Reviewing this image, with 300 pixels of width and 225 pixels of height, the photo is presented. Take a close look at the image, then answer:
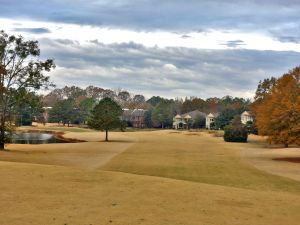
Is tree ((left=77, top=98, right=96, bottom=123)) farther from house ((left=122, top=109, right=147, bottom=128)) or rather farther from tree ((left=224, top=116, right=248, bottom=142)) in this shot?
tree ((left=224, top=116, right=248, bottom=142))

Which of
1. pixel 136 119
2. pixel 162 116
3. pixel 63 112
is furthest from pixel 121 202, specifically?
pixel 136 119

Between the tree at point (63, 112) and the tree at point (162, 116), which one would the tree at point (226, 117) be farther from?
the tree at point (63, 112)

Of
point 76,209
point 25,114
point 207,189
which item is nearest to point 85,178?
point 207,189

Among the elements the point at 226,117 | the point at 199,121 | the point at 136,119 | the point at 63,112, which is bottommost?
the point at 199,121

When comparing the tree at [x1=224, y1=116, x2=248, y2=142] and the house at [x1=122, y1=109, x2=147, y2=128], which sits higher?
the house at [x1=122, y1=109, x2=147, y2=128]

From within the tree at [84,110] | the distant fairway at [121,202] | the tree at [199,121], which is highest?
the tree at [84,110]

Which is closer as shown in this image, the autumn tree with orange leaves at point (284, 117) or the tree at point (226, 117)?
the autumn tree with orange leaves at point (284, 117)

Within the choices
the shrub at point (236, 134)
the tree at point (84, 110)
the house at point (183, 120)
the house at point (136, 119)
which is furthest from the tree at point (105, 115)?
the house at point (136, 119)

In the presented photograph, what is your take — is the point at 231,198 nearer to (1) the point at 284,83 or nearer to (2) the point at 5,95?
(2) the point at 5,95

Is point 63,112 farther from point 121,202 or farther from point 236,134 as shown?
point 121,202

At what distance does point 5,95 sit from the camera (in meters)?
46.1

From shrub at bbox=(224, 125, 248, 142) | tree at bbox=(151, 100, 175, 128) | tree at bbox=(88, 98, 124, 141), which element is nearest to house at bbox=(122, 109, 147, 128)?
tree at bbox=(151, 100, 175, 128)

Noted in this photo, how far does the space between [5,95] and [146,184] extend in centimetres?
3211

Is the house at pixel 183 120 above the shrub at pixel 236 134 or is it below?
above
